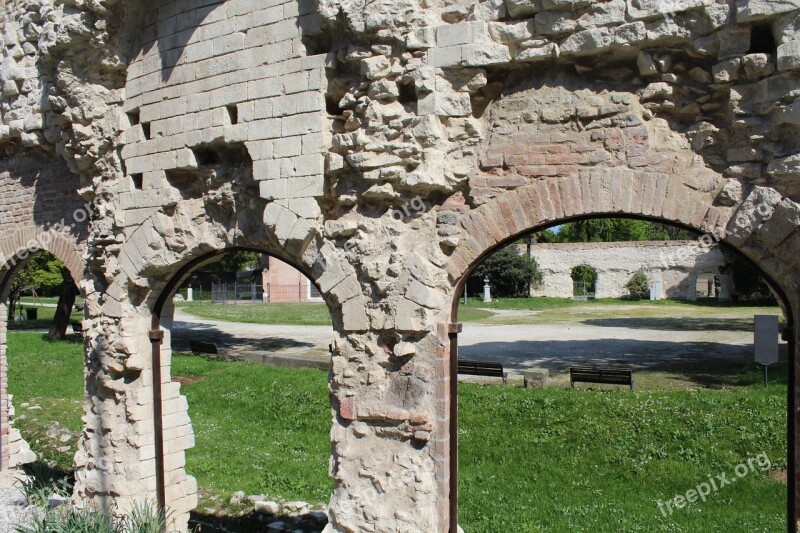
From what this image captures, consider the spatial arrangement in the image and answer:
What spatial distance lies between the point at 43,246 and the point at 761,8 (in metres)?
7.87

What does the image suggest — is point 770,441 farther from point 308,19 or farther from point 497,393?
point 308,19

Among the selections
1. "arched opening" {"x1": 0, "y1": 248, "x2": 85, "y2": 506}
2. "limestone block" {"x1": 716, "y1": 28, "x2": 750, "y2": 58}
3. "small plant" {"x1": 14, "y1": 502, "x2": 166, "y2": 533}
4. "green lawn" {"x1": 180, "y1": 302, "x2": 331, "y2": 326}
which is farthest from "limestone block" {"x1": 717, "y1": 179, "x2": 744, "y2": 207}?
"green lawn" {"x1": 180, "y1": 302, "x2": 331, "y2": 326}

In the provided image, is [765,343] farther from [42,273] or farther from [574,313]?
[42,273]

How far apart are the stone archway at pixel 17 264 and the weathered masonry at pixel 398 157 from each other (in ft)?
4.12

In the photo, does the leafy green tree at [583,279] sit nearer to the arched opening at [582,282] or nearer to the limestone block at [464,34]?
the arched opening at [582,282]

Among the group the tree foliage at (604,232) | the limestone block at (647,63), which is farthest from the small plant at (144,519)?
the tree foliage at (604,232)

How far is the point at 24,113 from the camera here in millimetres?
7762

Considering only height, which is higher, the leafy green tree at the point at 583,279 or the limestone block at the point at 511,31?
the limestone block at the point at 511,31

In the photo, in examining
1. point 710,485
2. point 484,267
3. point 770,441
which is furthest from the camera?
point 484,267

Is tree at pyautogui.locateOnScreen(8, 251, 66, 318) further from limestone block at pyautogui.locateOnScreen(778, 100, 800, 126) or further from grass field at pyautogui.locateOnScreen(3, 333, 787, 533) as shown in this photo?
limestone block at pyautogui.locateOnScreen(778, 100, 800, 126)

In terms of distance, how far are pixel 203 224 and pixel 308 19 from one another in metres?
2.10

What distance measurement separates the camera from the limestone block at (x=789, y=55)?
12.8ft

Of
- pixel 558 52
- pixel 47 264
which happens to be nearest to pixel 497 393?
pixel 558 52

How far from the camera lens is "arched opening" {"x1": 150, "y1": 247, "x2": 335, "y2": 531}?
21.6ft
